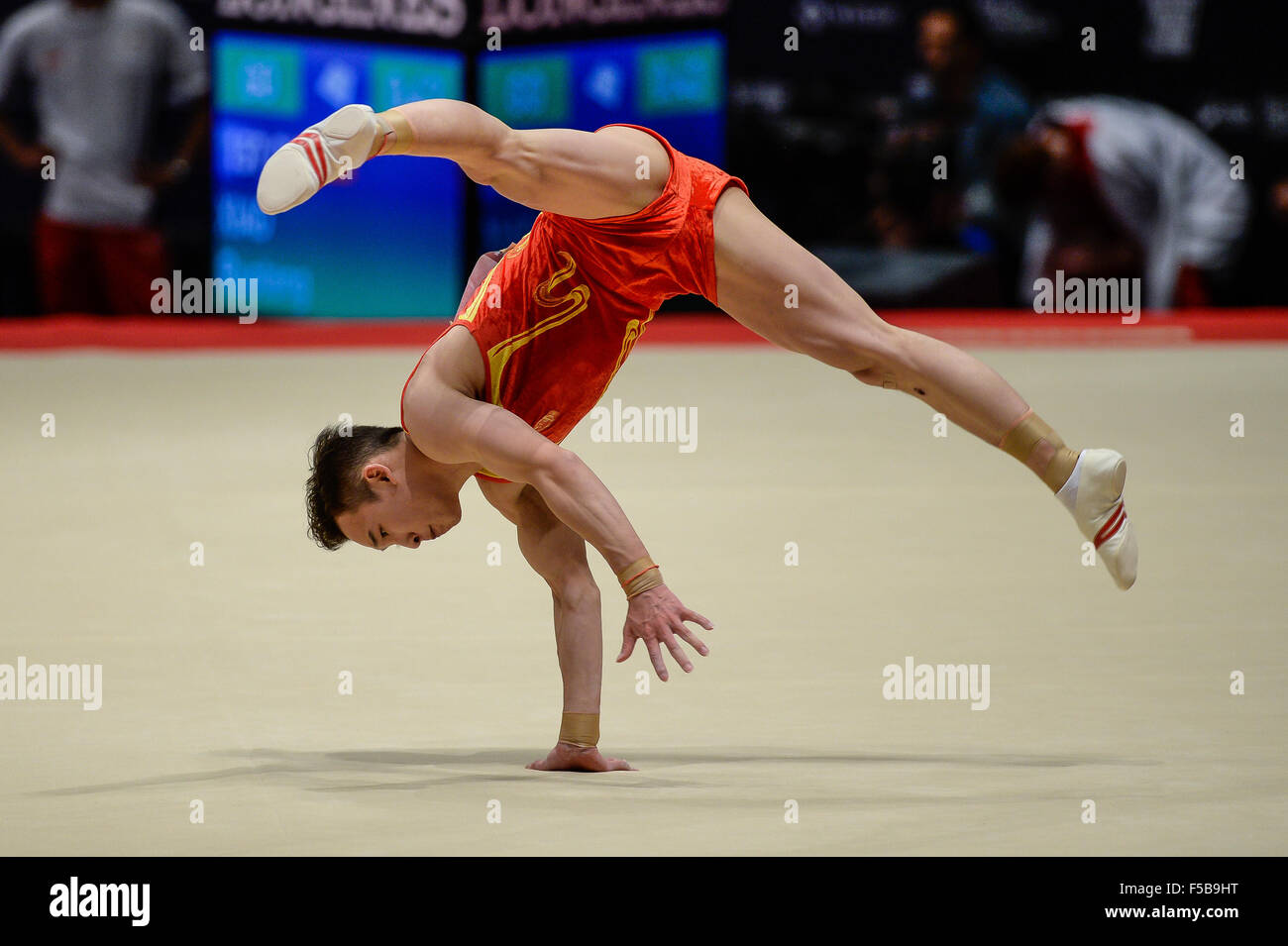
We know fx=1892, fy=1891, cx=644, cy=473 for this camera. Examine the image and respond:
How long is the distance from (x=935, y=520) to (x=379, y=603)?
6.51ft

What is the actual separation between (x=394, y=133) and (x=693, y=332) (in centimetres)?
761

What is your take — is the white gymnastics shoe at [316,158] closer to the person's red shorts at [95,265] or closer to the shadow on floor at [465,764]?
the shadow on floor at [465,764]

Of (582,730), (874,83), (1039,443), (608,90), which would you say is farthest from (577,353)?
(608,90)

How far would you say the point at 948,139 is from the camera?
10.9 metres

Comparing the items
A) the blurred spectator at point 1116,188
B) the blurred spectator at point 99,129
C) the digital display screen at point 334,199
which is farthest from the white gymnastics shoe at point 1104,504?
the blurred spectator at point 99,129

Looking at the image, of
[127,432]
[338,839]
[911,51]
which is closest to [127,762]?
A: [338,839]

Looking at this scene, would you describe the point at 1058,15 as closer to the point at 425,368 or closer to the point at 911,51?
the point at 911,51

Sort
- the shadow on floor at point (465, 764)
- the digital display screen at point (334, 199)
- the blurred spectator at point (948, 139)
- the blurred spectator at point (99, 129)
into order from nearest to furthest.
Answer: the shadow on floor at point (465, 764), the blurred spectator at point (99, 129), the blurred spectator at point (948, 139), the digital display screen at point (334, 199)

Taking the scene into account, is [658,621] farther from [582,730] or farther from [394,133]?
[394,133]

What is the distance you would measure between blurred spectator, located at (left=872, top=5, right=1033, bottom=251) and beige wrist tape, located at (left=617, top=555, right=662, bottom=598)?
764 cm

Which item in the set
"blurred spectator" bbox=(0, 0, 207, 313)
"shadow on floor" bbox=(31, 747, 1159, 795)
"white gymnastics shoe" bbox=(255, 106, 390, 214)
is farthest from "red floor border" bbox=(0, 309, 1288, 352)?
"white gymnastics shoe" bbox=(255, 106, 390, 214)

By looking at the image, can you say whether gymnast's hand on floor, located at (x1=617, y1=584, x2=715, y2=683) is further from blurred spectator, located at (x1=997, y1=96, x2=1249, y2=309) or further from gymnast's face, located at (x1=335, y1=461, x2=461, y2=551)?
blurred spectator, located at (x1=997, y1=96, x2=1249, y2=309)

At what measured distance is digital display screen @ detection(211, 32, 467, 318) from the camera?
11.0m

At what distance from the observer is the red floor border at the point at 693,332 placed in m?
10.4
